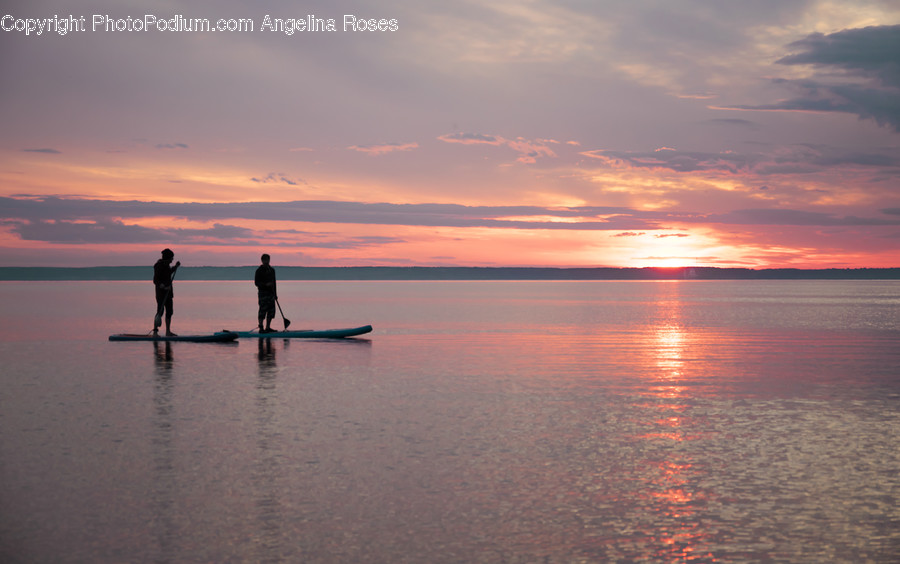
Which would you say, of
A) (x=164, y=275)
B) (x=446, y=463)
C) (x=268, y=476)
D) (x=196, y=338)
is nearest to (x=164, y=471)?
(x=268, y=476)

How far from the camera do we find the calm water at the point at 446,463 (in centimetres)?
808

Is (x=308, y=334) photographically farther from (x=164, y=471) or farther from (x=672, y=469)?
(x=672, y=469)

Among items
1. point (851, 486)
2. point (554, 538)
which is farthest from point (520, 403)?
point (554, 538)

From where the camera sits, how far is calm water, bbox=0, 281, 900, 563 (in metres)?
8.08

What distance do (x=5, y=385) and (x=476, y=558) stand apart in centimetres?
1517

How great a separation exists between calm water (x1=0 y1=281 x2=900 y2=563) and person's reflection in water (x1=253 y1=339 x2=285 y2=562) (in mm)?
34

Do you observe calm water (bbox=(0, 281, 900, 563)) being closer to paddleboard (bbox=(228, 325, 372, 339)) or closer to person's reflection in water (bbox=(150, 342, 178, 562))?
person's reflection in water (bbox=(150, 342, 178, 562))

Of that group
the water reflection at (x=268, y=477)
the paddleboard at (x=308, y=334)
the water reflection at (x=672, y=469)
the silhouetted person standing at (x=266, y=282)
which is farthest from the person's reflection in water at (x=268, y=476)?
the paddleboard at (x=308, y=334)

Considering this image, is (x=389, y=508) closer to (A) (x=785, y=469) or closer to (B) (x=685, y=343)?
(A) (x=785, y=469)

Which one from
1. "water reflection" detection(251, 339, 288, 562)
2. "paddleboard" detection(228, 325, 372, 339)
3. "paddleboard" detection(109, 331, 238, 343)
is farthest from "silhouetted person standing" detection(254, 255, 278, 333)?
"water reflection" detection(251, 339, 288, 562)

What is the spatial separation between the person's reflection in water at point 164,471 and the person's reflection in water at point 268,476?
80 centimetres

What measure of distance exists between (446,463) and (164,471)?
341 cm

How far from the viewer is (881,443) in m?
12.7

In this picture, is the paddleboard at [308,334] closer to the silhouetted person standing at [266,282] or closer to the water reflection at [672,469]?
the silhouetted person standing at [266,282]
